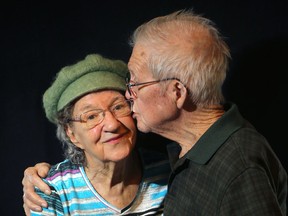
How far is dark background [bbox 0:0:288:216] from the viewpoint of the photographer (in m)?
1.72

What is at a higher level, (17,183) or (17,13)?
(17,13)

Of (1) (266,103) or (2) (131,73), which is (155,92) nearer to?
(2) (131,73)

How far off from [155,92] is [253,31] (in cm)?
69

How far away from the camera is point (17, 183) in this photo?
2076 mm

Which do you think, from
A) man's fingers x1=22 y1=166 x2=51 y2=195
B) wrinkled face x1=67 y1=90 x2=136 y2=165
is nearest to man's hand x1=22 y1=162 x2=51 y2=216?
man's fingers x1=22 y1=166 x2=51 y2=195

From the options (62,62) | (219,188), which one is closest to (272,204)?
(219,188)

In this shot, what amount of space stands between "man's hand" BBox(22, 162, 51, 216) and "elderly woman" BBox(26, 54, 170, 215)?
0.03 meters

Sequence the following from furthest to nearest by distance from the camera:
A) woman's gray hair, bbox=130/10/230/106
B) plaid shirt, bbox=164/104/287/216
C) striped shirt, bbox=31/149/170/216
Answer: striped shirt, bbox=31/149/170/216
woman's gray hair, bbox=130/10/230/106
plaid shirt, bbox=164/104/287/216

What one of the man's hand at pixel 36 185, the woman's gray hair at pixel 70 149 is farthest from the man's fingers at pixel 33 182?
the woman's gray hair at pixel 70 149

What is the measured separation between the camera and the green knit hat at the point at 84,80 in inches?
62.6

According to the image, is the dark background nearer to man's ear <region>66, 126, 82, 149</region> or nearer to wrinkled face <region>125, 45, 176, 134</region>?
man's ear <region>66, 126, 82, 149</region>

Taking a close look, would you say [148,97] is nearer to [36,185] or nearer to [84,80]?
[84,80]

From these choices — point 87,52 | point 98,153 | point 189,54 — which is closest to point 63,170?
point 98,153

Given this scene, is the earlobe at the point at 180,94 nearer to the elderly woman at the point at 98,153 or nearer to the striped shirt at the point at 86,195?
the elderly woman at the point at 98,153
